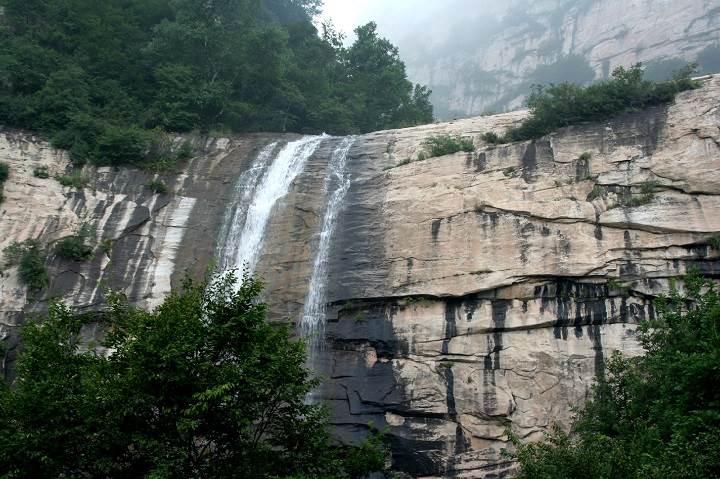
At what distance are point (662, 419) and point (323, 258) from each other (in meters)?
10.7

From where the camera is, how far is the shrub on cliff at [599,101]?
19547 mm

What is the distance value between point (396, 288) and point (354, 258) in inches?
69.2

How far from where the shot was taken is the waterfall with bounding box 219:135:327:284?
20141 millimetres

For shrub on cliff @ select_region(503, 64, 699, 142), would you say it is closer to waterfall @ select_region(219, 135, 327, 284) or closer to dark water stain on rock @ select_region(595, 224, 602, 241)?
dark water stain on rock @ select_region(595, 224, 602, 241)

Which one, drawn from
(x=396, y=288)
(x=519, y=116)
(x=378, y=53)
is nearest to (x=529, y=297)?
(x=396, y=288)

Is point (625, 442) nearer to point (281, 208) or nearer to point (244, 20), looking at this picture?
point (281, 208)

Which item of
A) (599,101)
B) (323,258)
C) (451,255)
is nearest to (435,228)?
(451,255)

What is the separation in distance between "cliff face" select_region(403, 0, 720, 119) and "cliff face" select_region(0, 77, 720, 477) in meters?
42.2

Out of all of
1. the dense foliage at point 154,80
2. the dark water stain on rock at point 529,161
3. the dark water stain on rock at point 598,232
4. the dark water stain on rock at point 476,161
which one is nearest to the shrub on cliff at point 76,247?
the dense foliage at point 154,80

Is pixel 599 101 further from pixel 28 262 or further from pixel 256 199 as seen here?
pixel 28 262

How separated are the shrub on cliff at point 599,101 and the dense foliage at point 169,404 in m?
12.1

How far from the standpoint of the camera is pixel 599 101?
19.7m

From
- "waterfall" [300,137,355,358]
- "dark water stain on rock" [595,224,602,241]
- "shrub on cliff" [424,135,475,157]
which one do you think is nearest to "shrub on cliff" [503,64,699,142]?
"shrub on cliff" [424,135,475,157]

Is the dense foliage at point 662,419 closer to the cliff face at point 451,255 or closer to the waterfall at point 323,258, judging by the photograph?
the cliff face at point 451,255
